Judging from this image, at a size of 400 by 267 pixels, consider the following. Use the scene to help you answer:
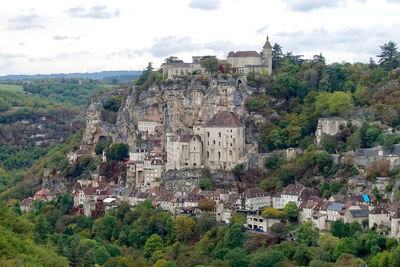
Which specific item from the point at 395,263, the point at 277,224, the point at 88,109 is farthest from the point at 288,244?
the point at 88,109

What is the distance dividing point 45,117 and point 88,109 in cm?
4549

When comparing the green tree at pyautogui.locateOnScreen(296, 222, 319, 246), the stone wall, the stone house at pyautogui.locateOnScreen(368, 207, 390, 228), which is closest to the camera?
the stone house at pyautogui.locateOnScreen(368, 207, 390, 228)

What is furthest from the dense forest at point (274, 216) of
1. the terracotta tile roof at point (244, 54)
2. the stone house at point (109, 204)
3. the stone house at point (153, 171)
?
the stone house at point (153, 171)

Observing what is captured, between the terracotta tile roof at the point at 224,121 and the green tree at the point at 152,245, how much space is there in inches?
554

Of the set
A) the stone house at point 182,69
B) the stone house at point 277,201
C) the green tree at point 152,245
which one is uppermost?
the stone house at point 182,69

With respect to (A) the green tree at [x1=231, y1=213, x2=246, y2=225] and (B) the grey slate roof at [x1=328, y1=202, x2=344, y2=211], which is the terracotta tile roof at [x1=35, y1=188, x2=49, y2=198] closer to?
(A) the green tree at [x1=231, y1=213, x2=246, y2=225]

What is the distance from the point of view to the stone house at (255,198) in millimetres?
65062

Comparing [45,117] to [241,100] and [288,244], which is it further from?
[288,244]

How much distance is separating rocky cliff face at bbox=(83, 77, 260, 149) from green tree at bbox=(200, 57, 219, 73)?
2.59 metres

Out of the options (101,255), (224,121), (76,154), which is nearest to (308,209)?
(224,121)

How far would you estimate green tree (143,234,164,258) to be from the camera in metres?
62.9

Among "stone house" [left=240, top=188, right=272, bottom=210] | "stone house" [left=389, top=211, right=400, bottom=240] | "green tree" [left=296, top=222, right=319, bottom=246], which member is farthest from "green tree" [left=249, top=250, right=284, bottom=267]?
"stone house" [left=240, top=188, right=272, bottom=210]

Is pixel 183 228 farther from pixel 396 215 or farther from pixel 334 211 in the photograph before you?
pixel 396 215

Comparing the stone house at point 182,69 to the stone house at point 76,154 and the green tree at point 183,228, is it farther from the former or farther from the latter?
the green tree at point 183,228
